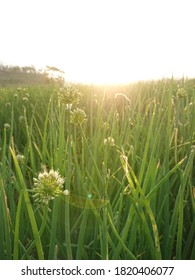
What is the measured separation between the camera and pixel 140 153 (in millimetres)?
1537

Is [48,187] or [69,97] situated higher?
[69,97]

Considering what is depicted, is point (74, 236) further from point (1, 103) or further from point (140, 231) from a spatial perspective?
point (1, 103)

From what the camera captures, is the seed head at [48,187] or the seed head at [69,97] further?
the seed head at [69,97]

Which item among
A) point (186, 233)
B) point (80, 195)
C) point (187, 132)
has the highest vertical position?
point (187, 132)

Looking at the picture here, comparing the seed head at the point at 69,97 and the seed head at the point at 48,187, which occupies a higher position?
the seed head at the point at 69,97

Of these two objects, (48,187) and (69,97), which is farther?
(69,97)

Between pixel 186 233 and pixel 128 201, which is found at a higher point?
pixel 128 201

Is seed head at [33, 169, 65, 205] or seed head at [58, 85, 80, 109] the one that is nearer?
seed head at [33, 169, 65, 205]

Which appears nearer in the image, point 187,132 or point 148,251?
point 148,251

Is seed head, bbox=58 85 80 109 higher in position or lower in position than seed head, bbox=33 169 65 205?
higher
